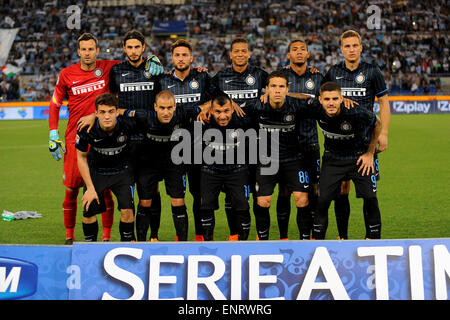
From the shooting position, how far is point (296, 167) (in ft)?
16.8

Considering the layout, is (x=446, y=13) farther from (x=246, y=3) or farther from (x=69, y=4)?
(x=69, y=4)

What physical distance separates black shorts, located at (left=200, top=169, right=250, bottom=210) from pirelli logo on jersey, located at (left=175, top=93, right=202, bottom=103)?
2.57 ft

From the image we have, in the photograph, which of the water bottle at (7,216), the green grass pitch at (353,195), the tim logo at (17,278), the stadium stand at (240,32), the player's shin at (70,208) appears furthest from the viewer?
the stadium stand at (240,32)

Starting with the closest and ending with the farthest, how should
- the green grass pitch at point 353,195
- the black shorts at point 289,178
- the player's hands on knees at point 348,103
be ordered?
1. the player's hands on knees at point 348,103
2. the black shorts at point 289,178
3. the green grass pitch at point 353,195

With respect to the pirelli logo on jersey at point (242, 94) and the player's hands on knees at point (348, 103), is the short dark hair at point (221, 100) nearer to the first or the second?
the pirelli logo on jersey at point (242, 94)

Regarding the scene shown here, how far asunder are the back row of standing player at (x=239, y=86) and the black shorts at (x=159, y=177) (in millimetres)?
35

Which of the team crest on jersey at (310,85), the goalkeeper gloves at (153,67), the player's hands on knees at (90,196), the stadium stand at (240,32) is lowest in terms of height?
the player's hands on knees at (90,196)

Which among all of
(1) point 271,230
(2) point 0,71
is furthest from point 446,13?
(1) point 271,230

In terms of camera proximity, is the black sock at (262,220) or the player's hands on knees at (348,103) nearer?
the player's hands on knees at (348,103)

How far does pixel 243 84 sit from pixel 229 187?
1.10 meters

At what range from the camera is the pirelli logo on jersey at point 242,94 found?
5359mm

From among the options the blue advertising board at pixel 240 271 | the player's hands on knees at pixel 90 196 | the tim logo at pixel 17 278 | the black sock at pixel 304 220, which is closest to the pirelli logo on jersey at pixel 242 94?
the black sock at pixel 304 220

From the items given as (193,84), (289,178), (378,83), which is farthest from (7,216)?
(378,83)

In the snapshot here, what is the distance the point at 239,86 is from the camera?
538 centimetres
